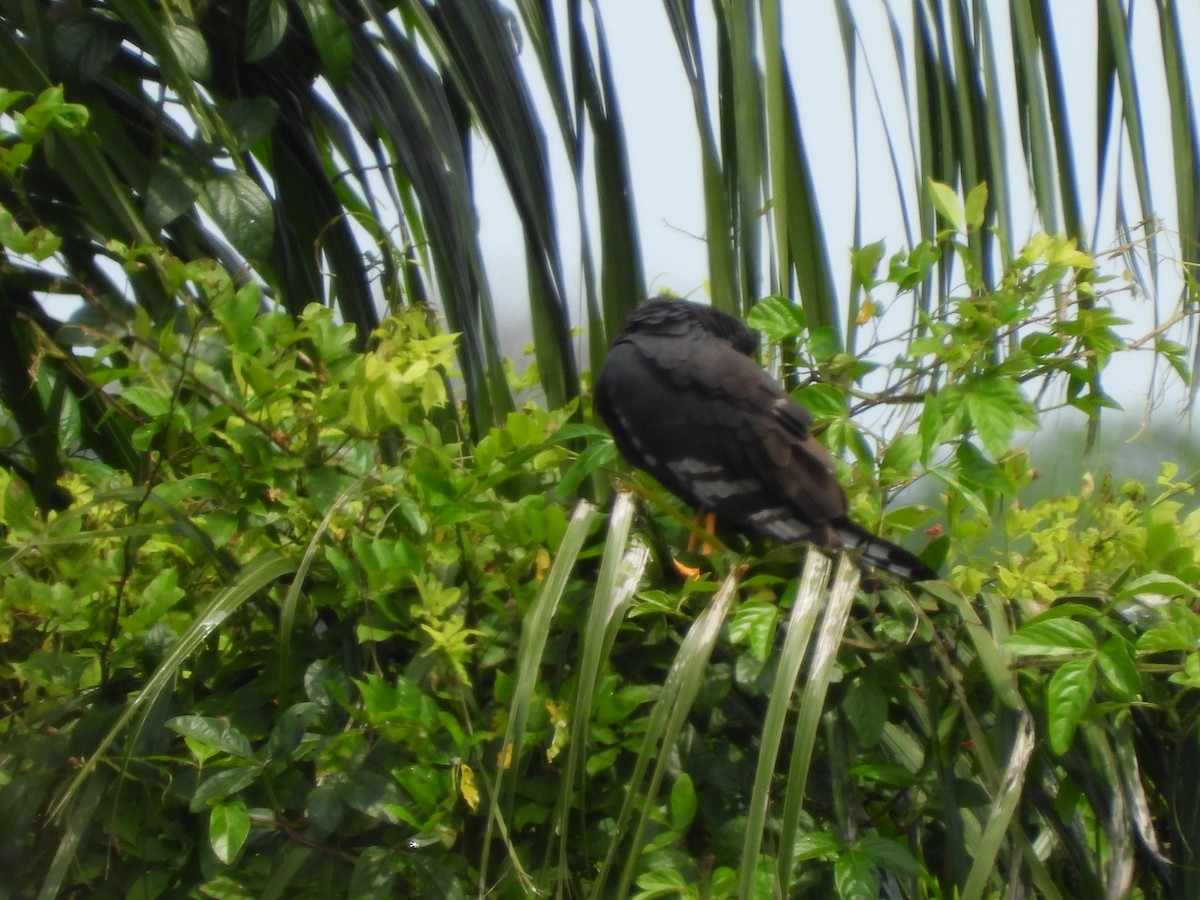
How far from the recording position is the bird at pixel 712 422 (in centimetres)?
204

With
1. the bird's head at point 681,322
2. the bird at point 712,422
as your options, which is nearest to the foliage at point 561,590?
the bird at point 712,422

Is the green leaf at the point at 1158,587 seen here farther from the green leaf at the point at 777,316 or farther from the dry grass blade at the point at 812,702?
the green leaf at the point at 777,316

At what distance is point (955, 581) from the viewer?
160cm

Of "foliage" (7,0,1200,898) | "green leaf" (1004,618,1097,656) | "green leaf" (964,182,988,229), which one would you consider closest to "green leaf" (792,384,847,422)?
"foliage" (7,0,1200,898)

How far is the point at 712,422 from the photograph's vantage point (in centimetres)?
222

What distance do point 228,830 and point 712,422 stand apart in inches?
47.0

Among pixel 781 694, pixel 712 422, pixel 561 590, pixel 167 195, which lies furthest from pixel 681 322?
pixel 781 694

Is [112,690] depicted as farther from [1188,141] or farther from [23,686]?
[1188,141]

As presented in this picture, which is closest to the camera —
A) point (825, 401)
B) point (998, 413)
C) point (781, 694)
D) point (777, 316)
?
point (781, 694)

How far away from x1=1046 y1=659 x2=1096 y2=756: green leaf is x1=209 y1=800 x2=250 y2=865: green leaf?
2.66 ft

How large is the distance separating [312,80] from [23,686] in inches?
46.3

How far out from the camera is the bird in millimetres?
2043

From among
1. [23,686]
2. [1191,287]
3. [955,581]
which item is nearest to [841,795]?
[955,581]

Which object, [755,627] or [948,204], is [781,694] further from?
[948,204]
